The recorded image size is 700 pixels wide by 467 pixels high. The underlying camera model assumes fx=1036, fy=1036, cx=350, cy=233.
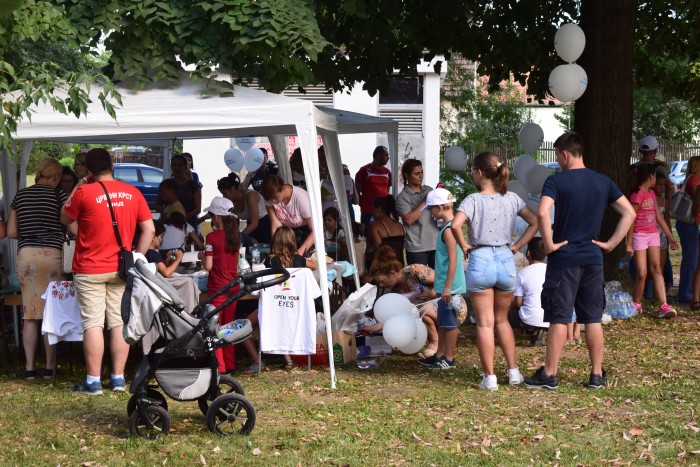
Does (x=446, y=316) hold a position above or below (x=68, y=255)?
below

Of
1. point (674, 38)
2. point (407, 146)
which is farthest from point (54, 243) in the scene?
point (407, 146)

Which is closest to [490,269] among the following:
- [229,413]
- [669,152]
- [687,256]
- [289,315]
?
[289,315]

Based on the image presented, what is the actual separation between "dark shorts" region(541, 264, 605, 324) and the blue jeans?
490 cm

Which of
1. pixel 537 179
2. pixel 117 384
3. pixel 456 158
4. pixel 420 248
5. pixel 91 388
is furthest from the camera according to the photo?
pixel 456 158

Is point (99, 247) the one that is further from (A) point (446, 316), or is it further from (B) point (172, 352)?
(A) point (446, 316)

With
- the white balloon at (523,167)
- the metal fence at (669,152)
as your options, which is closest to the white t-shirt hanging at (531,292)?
the white balloon at (523,167)

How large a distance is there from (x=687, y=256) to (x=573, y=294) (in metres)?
5.30

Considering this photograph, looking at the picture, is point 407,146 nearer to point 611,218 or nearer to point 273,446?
point 611,218

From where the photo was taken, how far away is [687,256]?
40.6 ft

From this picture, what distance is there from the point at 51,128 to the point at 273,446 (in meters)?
3.48

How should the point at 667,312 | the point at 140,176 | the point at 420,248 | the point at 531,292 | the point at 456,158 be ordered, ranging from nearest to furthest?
1. the point at 531,292
2. the point at 420,248
3. the point at 667,312
4. the point at 456,158
5. the point at 140,176

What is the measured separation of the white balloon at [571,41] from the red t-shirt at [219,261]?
14.9 feet

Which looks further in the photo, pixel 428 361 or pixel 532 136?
pixel 532 136

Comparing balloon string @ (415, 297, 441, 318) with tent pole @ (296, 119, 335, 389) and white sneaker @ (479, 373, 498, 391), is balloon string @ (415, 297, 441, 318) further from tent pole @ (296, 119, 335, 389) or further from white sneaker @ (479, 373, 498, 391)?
white sneaker @ (479, 373, 498, 391)
